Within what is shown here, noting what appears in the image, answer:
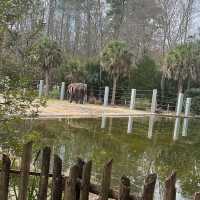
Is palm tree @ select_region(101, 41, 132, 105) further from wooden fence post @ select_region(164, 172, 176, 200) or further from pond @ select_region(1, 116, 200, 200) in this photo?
wooden fence post @ select_region(164, 172, 176, 200)

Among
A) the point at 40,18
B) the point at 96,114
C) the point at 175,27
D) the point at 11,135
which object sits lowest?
the point at 96,114

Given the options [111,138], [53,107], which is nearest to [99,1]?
[53,107]

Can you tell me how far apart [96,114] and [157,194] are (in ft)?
61.7

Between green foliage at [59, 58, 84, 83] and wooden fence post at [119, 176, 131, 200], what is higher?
green foliage at [59, 58, 84, 83]

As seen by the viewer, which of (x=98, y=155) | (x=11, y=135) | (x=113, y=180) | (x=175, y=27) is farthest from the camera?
(x=175, y=27)

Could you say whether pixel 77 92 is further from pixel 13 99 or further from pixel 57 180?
pixel 57 180

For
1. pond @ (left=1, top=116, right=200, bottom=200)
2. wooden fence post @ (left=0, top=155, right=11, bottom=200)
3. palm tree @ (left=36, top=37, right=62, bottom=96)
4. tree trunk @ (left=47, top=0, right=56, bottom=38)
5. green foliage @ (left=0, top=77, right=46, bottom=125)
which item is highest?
tree trunk @ (left=47, top=0, right=56, bottom=38)

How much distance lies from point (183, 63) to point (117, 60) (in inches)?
169

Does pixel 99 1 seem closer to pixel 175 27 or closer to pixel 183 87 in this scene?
pixel 175 27

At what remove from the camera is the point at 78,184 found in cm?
388

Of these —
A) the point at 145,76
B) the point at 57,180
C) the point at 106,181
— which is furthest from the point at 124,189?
the point at 145,76

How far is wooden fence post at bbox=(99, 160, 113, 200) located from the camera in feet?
11.8

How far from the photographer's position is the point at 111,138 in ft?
53.2

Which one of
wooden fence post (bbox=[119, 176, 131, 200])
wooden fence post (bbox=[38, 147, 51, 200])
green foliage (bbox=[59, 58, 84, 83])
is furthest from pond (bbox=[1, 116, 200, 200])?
green foliage (bbox=[59, 58, 84, 83])
